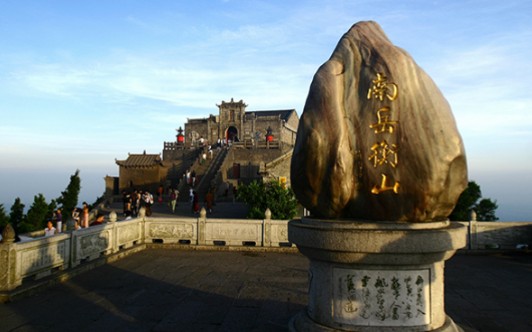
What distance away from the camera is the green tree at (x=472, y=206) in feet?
64.1

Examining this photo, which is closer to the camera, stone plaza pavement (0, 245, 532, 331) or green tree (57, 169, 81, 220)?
stone plaza pavement (0, 245, 532, 331)

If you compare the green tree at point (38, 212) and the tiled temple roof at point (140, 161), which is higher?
the tiled temple roof at point (140, 161)

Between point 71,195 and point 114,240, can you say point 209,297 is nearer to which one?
point 114,240

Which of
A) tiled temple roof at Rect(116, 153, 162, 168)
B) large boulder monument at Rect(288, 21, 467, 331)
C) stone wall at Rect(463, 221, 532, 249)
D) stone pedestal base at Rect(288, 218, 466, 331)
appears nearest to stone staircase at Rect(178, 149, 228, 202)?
tiled temple roof at Rect(116, 153, 162, 168)

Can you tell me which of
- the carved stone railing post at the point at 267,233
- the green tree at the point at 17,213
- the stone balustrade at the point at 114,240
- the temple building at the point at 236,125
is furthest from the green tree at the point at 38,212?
the temple building at the point at 236,125

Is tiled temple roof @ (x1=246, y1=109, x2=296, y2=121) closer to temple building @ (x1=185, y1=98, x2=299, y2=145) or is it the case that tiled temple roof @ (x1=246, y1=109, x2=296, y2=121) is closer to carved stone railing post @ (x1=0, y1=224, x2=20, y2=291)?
temple building @ (x1=185, y1=98, x2=299, y2=145)

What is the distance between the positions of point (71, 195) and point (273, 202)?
58.0ft

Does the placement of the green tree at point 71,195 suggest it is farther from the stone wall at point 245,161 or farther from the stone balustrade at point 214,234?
the stone balustrade at point 214,234

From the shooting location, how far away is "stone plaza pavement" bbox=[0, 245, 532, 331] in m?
5.48

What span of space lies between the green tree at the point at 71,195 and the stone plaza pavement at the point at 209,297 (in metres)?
17.3

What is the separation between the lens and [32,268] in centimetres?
724

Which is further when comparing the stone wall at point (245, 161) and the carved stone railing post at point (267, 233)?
the stone wall at point (245, 161)

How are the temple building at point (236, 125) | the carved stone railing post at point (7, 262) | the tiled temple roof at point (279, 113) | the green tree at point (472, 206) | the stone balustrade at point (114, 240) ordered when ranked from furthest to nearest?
the tiled temple roof at point (279, 113) < the temple building at point (236, 125) < the green tree at point (472, 206) < the stone balustrade at point (114, 240) < the carved stone railing post at point (7, 262)

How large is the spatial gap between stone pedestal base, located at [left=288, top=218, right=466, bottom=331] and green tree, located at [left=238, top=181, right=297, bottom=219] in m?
10.5
